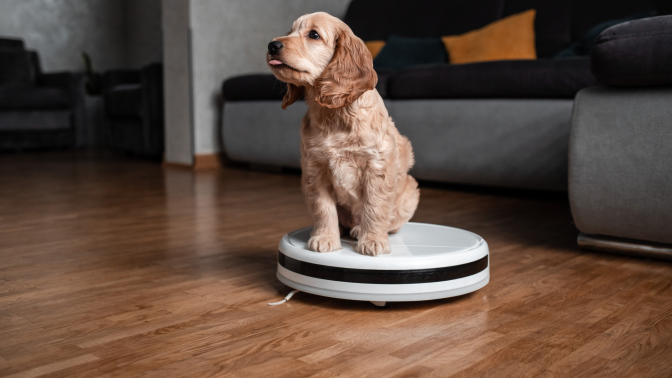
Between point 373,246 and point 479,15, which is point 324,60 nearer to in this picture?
point 373,246

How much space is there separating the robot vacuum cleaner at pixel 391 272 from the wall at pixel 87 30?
257 inches

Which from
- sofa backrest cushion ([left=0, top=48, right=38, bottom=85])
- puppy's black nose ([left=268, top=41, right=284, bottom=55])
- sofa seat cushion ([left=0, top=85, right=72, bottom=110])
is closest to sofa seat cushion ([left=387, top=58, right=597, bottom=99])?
puppy's black nose ([left=268, top=41, right=284, bottom=55])

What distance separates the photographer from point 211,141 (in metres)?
4.16

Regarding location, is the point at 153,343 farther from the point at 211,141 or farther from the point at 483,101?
the point at 211,141

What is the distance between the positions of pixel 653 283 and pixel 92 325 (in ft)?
4.17

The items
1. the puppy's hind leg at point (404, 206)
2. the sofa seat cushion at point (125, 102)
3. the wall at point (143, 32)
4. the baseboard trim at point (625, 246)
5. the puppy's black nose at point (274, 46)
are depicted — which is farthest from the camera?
the wall at point (143, 32)

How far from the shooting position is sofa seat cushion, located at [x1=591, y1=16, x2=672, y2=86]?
1.45 meters

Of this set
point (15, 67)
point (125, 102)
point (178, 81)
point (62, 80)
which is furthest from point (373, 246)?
point (15, 67)

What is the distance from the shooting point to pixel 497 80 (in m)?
2.64

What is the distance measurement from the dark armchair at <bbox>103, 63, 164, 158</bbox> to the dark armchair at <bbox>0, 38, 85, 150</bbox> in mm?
594

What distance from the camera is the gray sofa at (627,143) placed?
149 cm

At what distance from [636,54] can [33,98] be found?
5353 mm

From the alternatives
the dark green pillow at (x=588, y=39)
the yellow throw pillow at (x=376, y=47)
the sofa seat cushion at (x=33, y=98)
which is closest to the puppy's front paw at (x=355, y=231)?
the dark green pillow at (x=588, y=39)

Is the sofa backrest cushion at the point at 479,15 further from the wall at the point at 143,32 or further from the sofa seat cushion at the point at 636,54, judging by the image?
the wall at the point at 143,32
